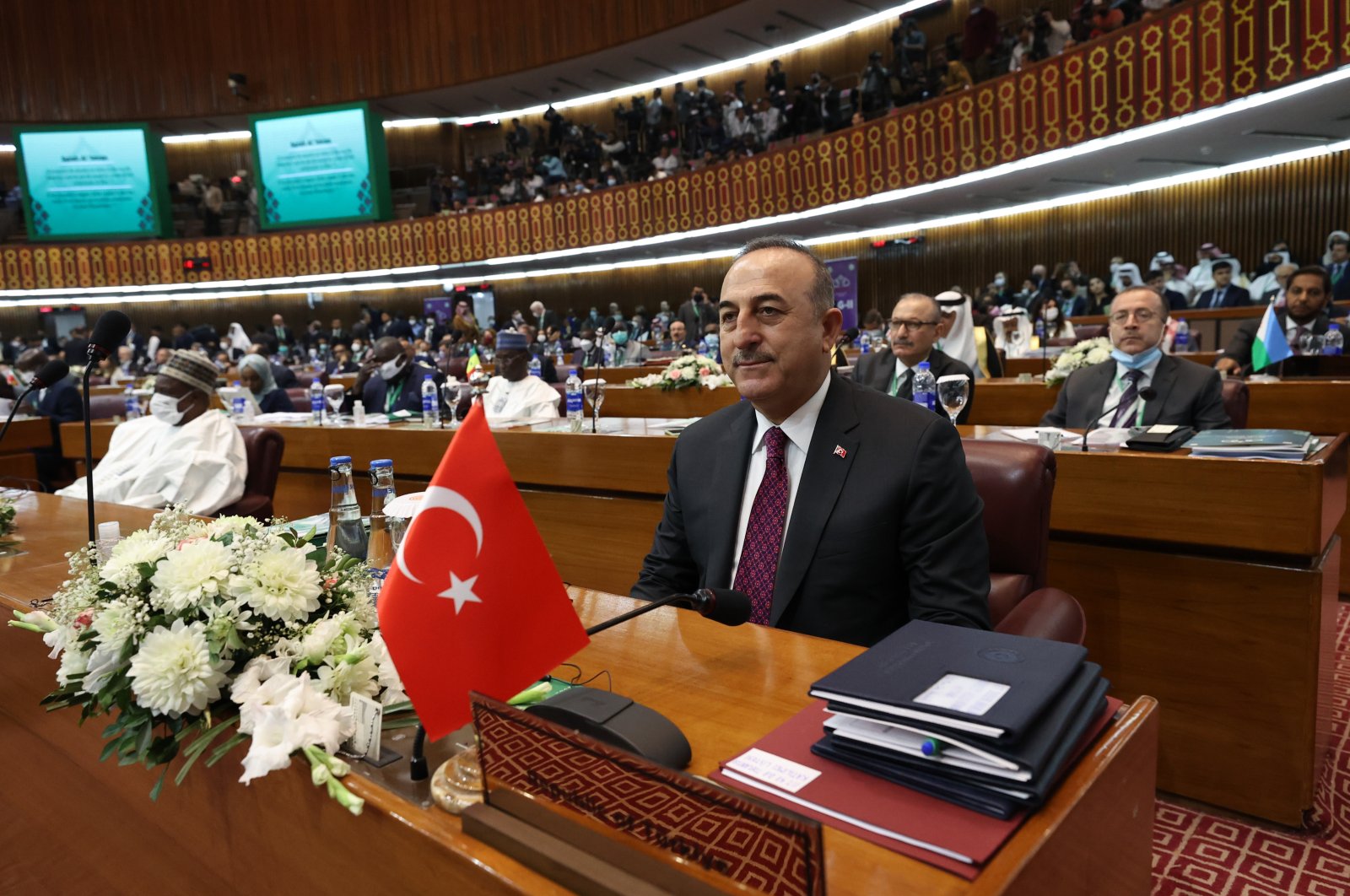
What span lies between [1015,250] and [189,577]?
1460 cm

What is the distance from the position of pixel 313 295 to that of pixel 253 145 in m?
3.59

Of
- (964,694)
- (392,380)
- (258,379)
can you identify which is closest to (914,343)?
(964,694)

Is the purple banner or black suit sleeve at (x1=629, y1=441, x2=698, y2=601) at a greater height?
the purple banner

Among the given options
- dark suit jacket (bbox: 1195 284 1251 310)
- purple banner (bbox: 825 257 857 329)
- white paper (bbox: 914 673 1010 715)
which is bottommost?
white paper (bbox: 914 673 1010 715)

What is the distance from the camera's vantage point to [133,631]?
974mm

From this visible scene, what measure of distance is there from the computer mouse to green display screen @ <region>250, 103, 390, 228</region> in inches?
711

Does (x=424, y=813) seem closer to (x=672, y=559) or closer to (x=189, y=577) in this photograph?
(x=189, y=577)

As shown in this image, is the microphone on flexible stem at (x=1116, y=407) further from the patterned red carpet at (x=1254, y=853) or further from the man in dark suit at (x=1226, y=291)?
the man in dark suit at (x=1226, y=291)

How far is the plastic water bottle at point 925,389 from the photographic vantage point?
3229mm

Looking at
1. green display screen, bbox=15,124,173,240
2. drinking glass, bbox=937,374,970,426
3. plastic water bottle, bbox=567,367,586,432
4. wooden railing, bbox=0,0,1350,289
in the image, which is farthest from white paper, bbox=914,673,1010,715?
green display screen, bbox=15,124,173,240

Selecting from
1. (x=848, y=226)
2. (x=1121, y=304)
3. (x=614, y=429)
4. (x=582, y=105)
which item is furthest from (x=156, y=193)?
(x=1121, y=304)

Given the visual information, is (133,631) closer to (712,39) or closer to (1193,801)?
(1193,801)

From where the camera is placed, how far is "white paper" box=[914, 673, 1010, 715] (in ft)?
2.46

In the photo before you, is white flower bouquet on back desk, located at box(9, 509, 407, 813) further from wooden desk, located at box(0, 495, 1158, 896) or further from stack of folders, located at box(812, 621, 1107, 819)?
stack of folders, located at box(812, 621, 1107, 819)
